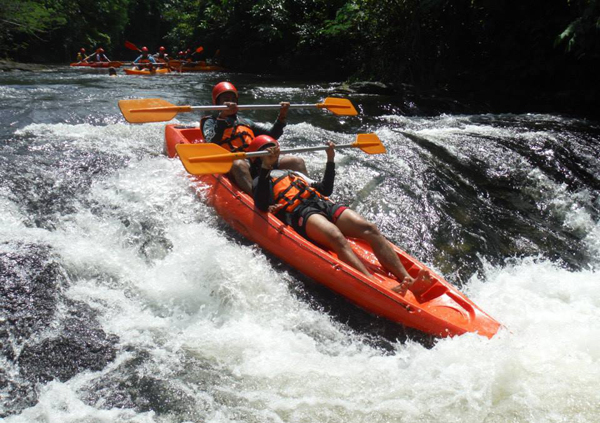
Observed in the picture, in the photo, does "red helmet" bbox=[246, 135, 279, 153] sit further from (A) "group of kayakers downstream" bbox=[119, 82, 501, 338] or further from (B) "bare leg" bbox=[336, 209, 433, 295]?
(B) "bare leg" bbox=[336, 209, 433, 295]

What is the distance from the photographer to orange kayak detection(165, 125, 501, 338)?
3207 millimetres

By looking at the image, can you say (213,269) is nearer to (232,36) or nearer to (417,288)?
(417,288)

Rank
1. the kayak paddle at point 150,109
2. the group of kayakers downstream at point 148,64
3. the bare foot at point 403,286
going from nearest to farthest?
the bare foot at point 403,286
the kayak paddle at point 150,109
the group of kayakers downstream at point 148,64

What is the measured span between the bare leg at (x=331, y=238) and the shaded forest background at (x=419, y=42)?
6.65 m

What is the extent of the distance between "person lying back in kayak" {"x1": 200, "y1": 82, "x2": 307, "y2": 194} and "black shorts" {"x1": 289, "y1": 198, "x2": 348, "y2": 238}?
53 centimetres

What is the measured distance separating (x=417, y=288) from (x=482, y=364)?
0.78m

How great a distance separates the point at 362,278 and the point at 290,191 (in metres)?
1.00

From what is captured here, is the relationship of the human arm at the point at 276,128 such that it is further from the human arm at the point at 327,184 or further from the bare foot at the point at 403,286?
the bare foot at the point at 403,286

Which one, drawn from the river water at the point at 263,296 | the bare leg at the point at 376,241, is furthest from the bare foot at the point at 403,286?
the river water at the point at 263,296

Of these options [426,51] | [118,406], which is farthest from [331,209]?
[426,51]

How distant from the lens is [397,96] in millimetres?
10078

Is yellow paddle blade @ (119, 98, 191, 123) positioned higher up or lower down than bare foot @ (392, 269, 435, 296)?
higher up

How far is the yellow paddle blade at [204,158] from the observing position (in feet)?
12.8

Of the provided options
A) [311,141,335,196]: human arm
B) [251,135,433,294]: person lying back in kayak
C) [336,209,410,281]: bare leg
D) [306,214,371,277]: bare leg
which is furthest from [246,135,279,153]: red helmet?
[336,209,410,281]: bare leg
